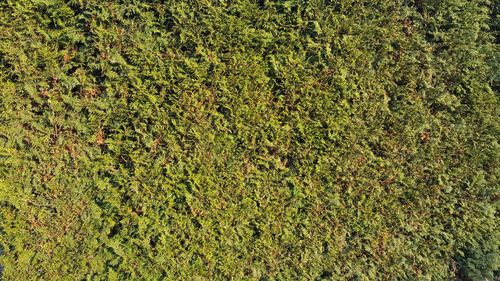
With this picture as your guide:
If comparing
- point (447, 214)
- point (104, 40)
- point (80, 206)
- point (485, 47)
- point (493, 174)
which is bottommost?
point (80, 206)

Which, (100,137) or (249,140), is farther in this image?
(249,140)

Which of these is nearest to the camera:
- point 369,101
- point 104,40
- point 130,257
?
point 104,40

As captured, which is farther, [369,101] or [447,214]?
[447,214]

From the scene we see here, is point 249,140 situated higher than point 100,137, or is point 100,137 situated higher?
point 249,140

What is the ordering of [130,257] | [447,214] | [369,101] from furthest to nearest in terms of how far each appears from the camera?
[447,214], [369,101], [130,257]

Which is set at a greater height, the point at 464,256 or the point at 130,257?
the point at 464,256

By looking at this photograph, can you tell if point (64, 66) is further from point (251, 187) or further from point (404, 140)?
point (404, 140)

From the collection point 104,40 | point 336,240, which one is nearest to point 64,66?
point 104,40
